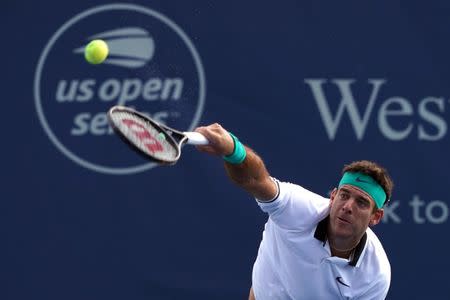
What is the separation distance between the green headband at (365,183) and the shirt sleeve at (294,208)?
0.50 feet

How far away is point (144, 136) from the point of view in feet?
13.2

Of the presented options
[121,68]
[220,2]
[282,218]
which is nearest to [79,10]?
[121,68]

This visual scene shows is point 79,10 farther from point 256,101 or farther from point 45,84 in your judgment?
point 256,101

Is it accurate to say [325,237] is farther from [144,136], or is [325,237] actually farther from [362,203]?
[144,136]

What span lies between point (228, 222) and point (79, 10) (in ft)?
4.87

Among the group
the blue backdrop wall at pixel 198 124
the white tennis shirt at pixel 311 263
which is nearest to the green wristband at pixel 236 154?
the white tennis shirt at pixel 311 263

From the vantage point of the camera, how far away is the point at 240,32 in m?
6.25

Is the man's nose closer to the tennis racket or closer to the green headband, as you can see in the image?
A: the green headband

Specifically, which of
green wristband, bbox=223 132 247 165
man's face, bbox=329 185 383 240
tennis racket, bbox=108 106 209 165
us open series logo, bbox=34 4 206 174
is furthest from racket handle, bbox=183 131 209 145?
us open series logo, bbox=34 4 206 174

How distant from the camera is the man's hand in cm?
403

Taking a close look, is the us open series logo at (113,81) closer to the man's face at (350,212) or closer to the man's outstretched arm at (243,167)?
the man's face at (350,212)

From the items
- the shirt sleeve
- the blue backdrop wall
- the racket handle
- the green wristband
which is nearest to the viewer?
the racket handle

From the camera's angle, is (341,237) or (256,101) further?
(256,101)

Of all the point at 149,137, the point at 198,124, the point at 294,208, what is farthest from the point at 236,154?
the point at 198,124
